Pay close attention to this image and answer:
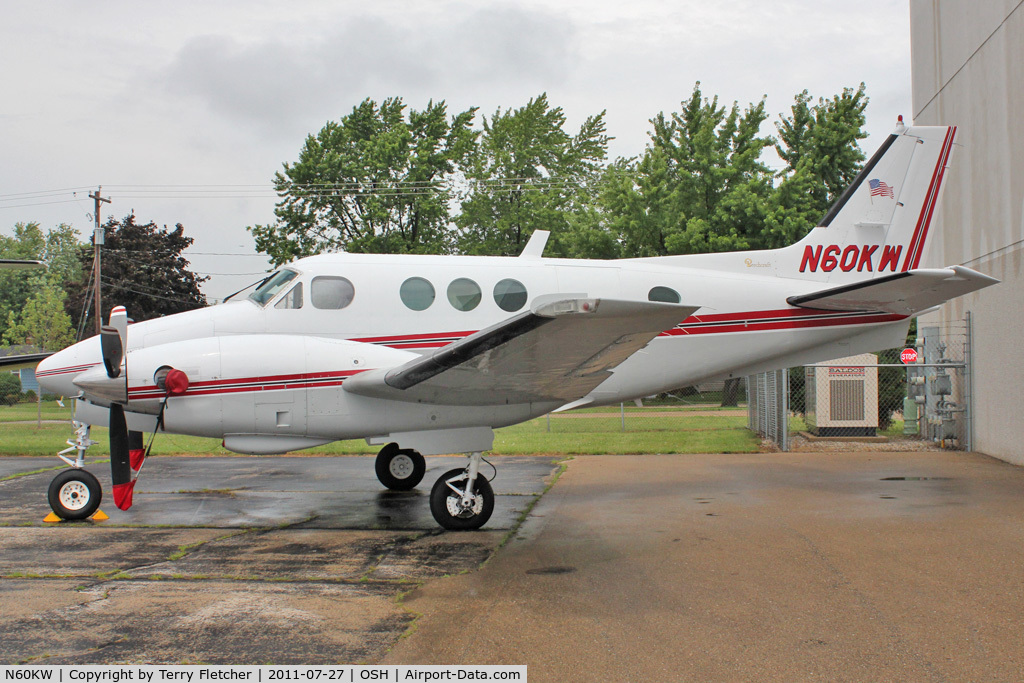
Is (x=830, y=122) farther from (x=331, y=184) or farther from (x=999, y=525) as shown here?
(x=999, y=525)

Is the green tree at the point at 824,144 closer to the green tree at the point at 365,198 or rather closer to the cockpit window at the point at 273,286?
the green tree at the point at 365,198

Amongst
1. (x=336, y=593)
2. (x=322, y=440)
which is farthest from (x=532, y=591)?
(x=322, y=440)

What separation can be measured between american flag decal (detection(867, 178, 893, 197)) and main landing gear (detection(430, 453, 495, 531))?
683 centimetres

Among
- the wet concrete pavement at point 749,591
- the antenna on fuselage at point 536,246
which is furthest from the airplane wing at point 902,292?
the antenna on fuselage at point 536,246

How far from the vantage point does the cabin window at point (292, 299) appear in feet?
28.0

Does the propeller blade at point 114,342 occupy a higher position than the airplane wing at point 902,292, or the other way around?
the airplane wing at point 902,292

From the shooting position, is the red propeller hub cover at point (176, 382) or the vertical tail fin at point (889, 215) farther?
the vertical tail fin at point (889, 215)

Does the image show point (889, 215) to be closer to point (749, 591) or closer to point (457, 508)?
point (749, 591)

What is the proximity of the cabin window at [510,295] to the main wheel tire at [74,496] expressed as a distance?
5.05 meters

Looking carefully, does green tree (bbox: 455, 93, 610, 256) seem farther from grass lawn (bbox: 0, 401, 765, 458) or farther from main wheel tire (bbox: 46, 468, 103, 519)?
main wheel tire (bbox: 46, 468, 103, 519)

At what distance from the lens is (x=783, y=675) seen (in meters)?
4.09

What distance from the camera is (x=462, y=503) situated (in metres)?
7.97

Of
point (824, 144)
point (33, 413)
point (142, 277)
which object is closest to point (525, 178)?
point (824, 144)

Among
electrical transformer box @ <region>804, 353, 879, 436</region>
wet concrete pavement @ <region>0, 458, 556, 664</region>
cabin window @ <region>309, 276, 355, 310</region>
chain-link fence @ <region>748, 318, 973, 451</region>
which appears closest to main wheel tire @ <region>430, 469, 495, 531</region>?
wet concrete pavement @ <region>0, 458, 556, 664</region>
